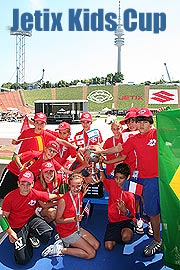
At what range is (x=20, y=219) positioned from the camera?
12.5 feet

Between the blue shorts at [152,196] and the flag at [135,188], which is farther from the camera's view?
the flag at [135,188]

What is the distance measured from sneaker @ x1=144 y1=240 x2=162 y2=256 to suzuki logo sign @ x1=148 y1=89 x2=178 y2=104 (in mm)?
53052

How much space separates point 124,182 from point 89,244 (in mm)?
854

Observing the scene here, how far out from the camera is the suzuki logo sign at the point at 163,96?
181 feet

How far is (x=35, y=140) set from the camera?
470 centimetres

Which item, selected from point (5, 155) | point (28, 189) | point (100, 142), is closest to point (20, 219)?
point (28, 189)

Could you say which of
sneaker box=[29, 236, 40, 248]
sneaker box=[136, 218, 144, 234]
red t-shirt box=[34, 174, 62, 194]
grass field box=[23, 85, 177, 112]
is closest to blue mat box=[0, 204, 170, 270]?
sneaker box=[29, 236, 40, 248]

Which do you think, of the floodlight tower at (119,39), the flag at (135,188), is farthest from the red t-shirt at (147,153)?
the floodlight tower at (119,39)

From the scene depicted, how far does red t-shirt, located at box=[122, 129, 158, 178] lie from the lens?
3520 millimetres

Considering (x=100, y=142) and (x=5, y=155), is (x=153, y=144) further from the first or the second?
(x=5, y=155)

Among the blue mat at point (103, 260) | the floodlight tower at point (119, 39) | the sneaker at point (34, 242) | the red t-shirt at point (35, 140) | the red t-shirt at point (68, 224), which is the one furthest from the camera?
the floodlight tower at point (119, 39)

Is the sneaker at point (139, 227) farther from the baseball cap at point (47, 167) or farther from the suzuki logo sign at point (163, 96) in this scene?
the suzuki logo sign at point (163, 96)

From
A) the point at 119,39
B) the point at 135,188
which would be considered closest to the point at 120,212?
the point at 135,188

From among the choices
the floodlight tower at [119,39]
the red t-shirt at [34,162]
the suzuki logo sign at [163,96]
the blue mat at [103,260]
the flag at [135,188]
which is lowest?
the blue mat at [103,260]
